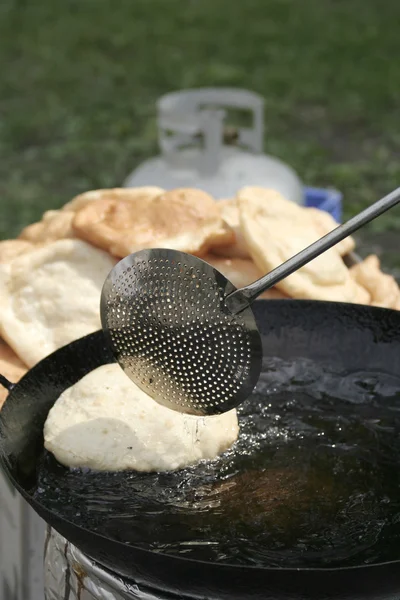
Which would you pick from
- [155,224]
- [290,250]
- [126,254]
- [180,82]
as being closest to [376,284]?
[290,250]

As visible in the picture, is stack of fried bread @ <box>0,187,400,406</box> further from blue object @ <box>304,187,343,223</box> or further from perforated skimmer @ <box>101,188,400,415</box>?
blue object @ <box>304,187,343,223</box>

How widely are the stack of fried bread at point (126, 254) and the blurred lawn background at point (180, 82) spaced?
129 inches

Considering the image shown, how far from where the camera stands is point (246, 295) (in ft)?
7.59

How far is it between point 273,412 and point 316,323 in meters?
0.43

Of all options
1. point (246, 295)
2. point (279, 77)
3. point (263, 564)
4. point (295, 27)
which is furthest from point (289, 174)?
point (295, 27)

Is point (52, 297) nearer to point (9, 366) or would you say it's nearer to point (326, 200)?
point (9, 366)

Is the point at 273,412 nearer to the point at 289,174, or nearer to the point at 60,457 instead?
the point at 60,457

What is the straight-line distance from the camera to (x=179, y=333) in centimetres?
245

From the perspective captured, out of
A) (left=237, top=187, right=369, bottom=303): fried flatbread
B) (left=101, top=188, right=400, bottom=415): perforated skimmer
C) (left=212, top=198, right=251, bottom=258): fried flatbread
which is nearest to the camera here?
(left=101, top=188, right=400, bottom=415): perforated skimmer

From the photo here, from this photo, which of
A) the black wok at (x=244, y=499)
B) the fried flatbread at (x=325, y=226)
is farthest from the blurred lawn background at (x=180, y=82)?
the black wok at (x=244, y=499)

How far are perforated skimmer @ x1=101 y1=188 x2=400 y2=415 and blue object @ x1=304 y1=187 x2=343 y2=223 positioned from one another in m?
2.66

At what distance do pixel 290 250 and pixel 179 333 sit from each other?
915mm

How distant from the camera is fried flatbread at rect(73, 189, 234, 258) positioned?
3.19m

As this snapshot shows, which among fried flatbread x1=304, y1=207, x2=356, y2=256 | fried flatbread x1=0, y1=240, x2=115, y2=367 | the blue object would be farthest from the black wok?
the blue object
